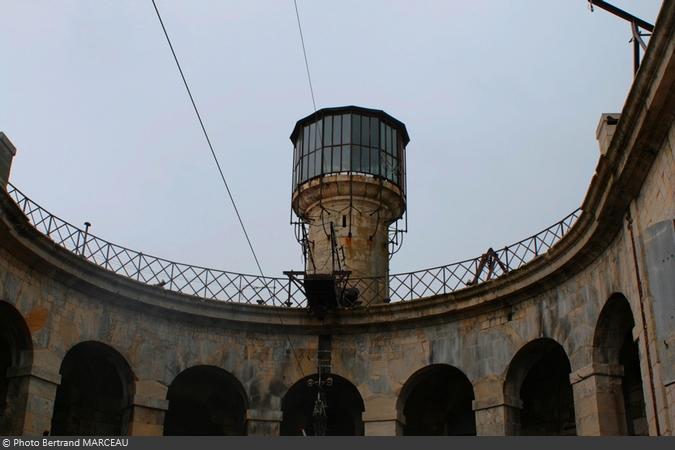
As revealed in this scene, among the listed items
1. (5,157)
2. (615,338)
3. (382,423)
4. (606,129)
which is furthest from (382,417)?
(5,157)

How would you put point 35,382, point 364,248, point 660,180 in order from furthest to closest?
point 364,248, point 35,382, point 660,180

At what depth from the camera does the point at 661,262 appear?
42.9 feet

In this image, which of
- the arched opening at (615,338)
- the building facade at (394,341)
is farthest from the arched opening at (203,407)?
the arched opening at (615,338)

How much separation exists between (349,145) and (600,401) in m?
13.6

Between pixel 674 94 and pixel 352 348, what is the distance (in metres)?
12.2

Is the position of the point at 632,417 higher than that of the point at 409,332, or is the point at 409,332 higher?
the point at 409,332

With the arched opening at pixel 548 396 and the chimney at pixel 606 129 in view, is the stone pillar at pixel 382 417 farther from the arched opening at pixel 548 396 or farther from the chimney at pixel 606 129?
the chimney at pixel 606 129

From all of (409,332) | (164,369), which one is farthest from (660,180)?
(164,369)

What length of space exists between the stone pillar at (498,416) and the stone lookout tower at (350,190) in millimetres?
6533

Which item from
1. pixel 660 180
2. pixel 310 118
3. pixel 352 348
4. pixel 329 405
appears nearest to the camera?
pixel 660 180

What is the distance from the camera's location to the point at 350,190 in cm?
2673

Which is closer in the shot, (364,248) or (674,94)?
(674,94)

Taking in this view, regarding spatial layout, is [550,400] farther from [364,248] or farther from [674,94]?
[674,94]

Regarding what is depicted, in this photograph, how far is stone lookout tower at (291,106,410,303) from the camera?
26281mm
